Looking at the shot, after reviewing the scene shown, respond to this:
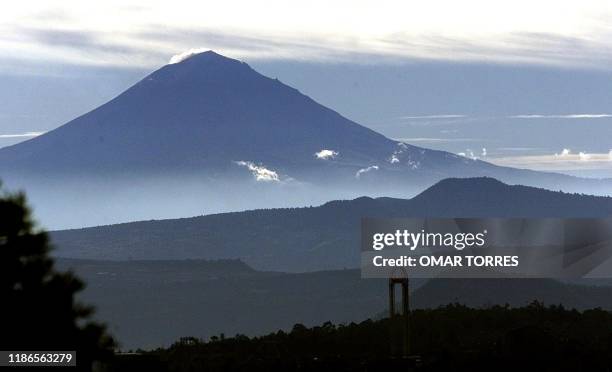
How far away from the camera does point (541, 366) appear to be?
108m

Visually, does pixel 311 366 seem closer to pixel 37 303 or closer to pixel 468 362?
pixel 468 362

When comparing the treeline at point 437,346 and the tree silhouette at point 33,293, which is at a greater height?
the treeline at point 437,346

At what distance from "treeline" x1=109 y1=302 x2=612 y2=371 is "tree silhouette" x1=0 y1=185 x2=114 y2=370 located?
1391 inches

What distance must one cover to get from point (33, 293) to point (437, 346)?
81.8 metres

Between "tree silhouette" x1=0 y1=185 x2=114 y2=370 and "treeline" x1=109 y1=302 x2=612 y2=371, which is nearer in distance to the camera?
"tree silhouette" x1=0 y1=185 x2=114 y2=370

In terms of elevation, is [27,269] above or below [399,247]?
below

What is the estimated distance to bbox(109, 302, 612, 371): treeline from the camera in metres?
108

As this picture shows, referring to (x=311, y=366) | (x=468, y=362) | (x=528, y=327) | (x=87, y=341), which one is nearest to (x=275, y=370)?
(x=311, y=366)

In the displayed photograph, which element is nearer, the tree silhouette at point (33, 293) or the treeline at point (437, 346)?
the tree silhouette at point (33, 293)

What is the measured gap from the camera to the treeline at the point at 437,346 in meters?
108

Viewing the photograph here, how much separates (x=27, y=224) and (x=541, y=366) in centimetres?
6387

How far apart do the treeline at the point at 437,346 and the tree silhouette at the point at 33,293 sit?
35328 millimetres

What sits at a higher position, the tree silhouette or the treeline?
the treeline

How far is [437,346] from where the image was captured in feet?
419
